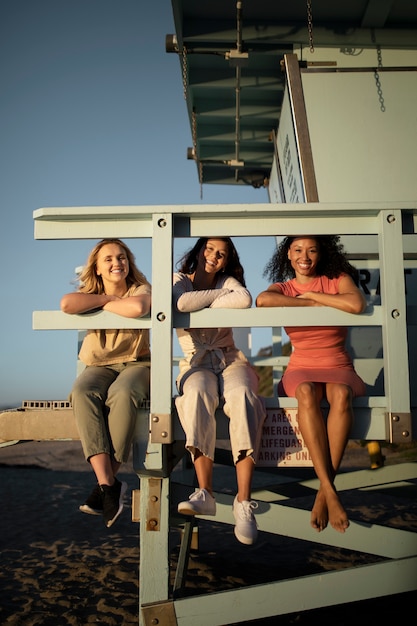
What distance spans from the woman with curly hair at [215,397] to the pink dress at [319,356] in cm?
25

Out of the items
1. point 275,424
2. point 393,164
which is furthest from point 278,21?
point 275,424

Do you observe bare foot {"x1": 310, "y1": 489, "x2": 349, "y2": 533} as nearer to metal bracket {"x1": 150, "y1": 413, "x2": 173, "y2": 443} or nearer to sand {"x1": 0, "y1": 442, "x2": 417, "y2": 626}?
metal bracket {"x1": 150, "y1": 413, "x2": 173, "y2": 443}

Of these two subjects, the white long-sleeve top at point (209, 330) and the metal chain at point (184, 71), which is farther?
the metal chain at point (184, 71)

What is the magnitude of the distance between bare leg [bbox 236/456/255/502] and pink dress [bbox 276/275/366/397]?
45 centimetres

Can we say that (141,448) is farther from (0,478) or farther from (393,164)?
(0,478)

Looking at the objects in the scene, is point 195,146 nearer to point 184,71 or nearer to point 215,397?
point 184,71

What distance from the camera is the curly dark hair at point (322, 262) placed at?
316 centimetres

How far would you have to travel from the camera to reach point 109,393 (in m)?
2.66

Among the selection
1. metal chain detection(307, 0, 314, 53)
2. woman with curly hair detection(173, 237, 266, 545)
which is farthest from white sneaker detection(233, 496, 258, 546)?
metal chain detection(307, 0, 314, 53)

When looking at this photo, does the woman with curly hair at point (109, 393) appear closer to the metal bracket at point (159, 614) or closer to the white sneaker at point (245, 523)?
the metal bracket at point (159, 614)

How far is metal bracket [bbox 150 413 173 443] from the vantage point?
97.3 inches

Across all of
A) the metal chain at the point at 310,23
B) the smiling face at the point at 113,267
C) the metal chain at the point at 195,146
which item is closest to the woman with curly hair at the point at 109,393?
the smiling face at the point at 113,267

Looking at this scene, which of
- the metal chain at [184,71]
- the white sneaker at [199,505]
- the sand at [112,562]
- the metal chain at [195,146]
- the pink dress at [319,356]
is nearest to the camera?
the white sneaker at [199,505]

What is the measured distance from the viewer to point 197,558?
5.02m
